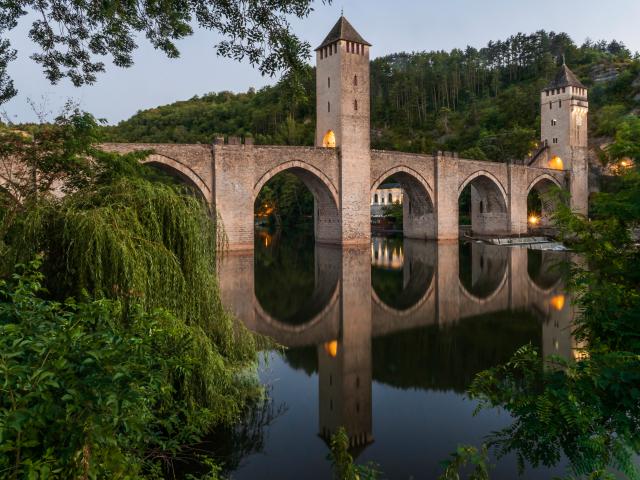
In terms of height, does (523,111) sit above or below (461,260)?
above

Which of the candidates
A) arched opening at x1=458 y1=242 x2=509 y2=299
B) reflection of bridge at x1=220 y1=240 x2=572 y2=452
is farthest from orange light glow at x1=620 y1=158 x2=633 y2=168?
arched opening at x1=458 y1=242 x2=509 y2=299

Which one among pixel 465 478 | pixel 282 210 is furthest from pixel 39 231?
pixel 282 210

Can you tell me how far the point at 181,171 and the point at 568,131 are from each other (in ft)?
114

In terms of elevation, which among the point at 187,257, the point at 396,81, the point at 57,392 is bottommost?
the point at 57,392

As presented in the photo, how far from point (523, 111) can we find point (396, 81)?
68.7ft

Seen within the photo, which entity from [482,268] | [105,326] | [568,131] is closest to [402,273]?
[482,268]

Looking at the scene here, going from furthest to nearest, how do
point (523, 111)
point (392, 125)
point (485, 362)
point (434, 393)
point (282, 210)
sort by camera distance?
point (392, 125)
point (523, 111)
point (282, 210)
point (485, 362)
point (434, 393)

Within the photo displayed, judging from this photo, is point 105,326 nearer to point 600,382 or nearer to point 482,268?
point 600,382

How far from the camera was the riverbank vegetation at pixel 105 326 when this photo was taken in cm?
253

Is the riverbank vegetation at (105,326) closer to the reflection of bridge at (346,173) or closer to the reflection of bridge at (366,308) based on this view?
the reflection of bridge at (366,308)

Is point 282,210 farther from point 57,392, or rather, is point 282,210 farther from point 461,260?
point 57,392

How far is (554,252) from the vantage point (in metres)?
28.7

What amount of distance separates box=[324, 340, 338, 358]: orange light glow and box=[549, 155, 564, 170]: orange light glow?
40424 mm

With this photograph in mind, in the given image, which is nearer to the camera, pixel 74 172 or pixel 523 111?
pixel 74 172
